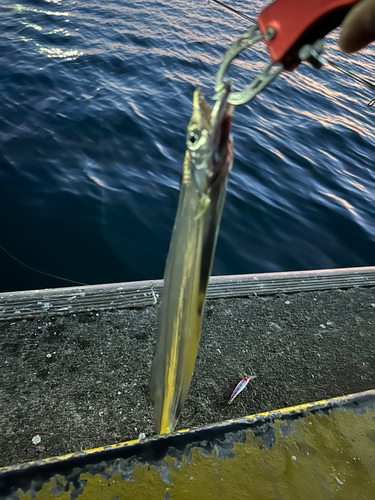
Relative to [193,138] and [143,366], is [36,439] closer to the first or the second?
[143,366]

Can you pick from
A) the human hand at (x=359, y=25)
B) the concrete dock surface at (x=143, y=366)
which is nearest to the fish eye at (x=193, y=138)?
the human hand at (x=359, y=25)

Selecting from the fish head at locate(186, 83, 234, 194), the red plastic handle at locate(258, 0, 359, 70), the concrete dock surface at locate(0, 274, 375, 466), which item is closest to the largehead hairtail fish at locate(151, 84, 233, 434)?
the fish head at locate(186, 83, 234, 194)

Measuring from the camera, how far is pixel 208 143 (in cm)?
101

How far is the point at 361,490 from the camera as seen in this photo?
1.58 metres

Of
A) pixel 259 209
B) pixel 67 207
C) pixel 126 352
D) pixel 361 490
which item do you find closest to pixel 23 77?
pixel 67 207

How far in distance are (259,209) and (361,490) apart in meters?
4.04

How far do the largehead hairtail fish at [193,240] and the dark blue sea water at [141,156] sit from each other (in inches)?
101

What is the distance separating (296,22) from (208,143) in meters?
0.34

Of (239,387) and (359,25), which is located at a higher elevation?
(359,25)

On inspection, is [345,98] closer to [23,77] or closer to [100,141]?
[100,141]

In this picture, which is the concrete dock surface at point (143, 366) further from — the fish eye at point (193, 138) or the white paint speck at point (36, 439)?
the fish eye at point (193, 138)

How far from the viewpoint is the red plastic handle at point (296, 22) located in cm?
90

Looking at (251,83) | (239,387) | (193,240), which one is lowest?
(239,387)

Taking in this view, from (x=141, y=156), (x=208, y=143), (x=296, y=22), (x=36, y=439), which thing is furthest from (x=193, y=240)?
(x=141, y=156)
